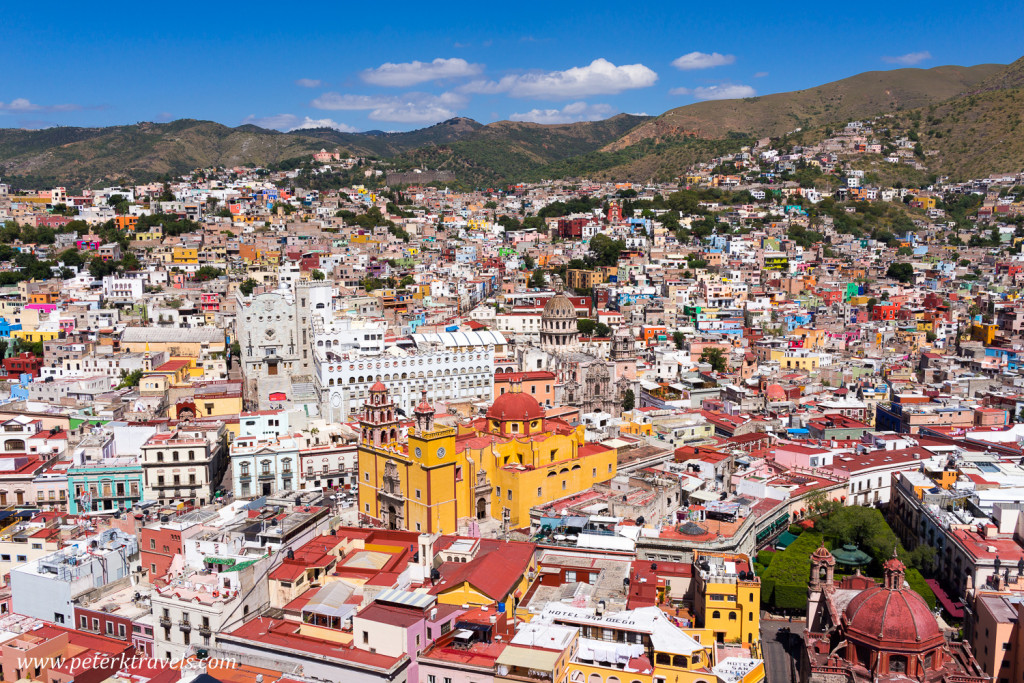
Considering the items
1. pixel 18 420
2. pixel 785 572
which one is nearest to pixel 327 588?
pixel 785 572

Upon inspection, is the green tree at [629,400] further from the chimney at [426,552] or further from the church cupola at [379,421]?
the chimney at [426,552]

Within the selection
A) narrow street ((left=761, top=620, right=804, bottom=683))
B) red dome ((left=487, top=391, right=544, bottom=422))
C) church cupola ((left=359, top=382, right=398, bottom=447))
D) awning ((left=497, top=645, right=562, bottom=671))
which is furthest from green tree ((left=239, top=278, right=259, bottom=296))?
awning ((left=497, top=645, right=562, bottom=671))

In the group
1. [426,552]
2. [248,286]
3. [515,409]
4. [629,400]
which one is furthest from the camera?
[248,286]

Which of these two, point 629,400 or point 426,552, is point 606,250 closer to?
point 629,400

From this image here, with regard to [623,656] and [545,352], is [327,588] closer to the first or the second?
[623,656]

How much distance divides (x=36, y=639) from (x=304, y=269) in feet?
190

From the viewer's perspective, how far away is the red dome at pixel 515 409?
36.2 m

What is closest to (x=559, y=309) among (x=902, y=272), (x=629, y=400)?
(x=629, y=400)

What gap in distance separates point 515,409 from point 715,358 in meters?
29.1

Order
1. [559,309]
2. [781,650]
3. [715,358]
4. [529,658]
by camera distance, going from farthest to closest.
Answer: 1. [559,309]
2. [715,358]
3. [781,650]
4. [529,658]

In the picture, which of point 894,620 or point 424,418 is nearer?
point 894,620

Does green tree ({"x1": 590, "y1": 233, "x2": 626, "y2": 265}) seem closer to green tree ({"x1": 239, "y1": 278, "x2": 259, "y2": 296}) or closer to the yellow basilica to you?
green tree ({"x1": 239, "y1": 278, "x2": 259, "y2": 296})

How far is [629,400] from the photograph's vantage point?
180ft

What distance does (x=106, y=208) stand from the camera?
10250 cm
